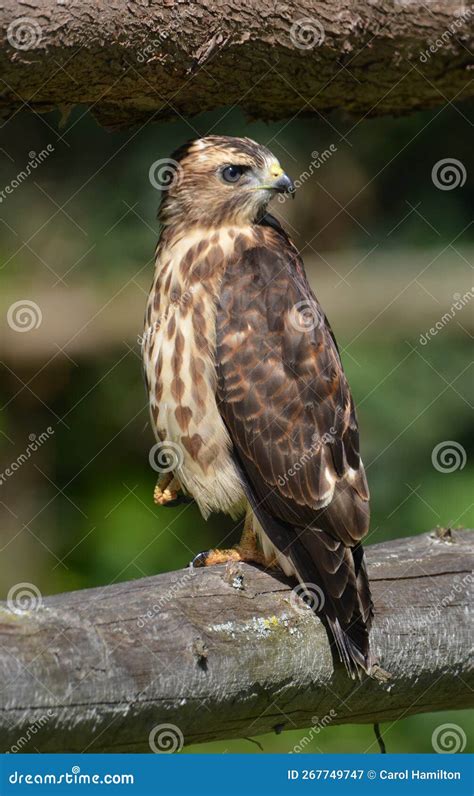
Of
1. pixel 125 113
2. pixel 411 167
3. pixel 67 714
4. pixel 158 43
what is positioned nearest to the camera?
pixel 67 714

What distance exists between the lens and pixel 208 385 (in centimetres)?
423

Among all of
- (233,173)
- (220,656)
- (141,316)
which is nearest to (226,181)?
(233,173)

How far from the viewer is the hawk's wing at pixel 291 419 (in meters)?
4.02

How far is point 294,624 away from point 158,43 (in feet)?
5.85

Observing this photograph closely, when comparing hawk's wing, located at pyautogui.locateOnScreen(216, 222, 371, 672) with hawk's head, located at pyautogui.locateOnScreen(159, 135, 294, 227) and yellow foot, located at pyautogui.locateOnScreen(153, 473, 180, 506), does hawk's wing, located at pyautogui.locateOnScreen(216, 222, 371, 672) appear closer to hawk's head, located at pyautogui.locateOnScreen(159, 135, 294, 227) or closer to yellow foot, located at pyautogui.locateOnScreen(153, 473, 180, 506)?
hawk's head, located at pyautogui.locateOnScreen(159, 135, 294, 227)

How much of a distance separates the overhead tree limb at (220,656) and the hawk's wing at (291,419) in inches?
8.4

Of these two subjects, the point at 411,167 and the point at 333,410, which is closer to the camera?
the point at 333,410

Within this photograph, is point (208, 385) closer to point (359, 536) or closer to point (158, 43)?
point (359, 536)

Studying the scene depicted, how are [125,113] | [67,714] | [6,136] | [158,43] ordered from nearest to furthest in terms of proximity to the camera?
[67,714]
[158,43]
[125,113]
[6,136]

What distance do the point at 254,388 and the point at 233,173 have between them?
870 mm

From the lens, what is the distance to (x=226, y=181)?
4484mm

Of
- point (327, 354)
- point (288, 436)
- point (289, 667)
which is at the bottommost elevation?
point (289, 667)

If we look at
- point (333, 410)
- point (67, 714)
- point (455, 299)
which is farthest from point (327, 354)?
point (455, 299)

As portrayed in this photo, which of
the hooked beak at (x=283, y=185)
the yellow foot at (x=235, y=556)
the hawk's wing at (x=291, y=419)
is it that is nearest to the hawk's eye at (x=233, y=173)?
the hooked beak at (x=283, y=185)
